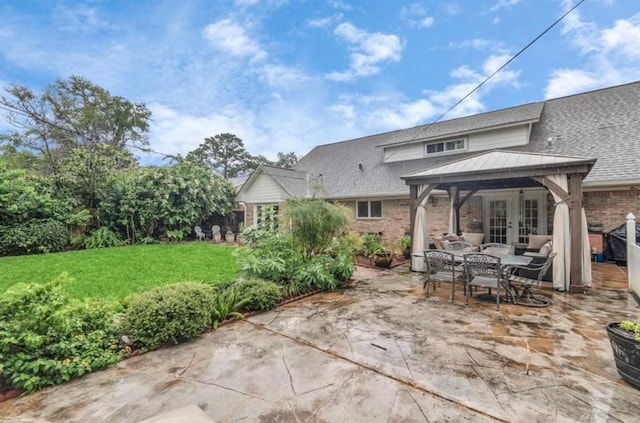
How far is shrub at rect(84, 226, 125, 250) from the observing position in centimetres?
1188

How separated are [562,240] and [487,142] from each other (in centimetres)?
756

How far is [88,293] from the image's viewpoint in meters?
5.93

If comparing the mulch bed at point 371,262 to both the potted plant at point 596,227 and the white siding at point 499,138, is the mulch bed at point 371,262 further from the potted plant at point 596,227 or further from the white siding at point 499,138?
the white siding at point 499,138

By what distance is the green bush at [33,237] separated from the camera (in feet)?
33.0

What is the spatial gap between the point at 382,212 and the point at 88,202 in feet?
44.0

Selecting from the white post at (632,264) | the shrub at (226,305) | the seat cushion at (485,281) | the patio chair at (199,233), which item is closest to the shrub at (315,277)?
the shrub at (226,305)

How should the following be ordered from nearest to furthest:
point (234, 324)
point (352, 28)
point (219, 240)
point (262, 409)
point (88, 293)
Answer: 1. point (262, 409)
2. point (234, 324)
3. point (88, 293)
4. point (352, 28)
5. point (219, 240)

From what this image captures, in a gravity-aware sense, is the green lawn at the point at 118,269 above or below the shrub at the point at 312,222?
below

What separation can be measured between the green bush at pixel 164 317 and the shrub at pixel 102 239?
1021 cm

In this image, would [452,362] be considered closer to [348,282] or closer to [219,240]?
[348,282]

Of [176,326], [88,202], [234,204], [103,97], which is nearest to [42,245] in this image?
[88,202]

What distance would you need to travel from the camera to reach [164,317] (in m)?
3.91

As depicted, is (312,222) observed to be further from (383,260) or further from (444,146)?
(444,146)

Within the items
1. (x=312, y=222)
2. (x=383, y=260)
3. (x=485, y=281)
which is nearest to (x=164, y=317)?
(x=312, y=222)
